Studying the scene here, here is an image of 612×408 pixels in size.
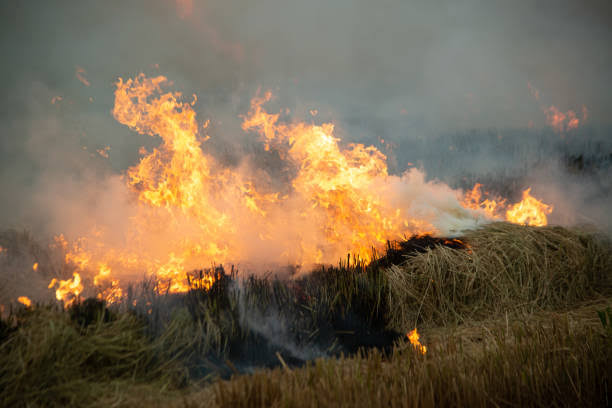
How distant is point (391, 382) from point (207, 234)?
14.4 ft

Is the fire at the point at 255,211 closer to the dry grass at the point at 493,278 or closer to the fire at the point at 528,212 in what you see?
the dry grass at the point at 493,278

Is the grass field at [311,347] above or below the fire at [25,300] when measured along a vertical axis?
below

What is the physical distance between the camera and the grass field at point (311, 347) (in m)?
1.98

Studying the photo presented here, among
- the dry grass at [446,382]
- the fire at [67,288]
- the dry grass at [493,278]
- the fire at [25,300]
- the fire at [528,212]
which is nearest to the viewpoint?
the dry grass at [446,382]

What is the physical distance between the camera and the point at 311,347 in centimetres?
319

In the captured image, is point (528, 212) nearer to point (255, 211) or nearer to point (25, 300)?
point (255, 211)

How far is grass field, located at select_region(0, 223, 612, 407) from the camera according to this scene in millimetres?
1983

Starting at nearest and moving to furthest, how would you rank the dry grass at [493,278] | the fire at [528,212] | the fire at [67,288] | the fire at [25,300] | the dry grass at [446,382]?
the dry grass at [446,382]
the fire at [25,300]
the fire at [67,288]
the dry grass at [493,278]
the fire at [528,212]

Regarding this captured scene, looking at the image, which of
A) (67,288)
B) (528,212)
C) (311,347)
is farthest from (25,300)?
(528,212)

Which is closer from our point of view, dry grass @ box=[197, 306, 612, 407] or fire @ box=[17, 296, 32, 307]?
dry grass @ box=[197, 306, 612, 407]

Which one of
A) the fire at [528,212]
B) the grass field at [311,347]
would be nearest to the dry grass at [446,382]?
the grass field at [311,347]

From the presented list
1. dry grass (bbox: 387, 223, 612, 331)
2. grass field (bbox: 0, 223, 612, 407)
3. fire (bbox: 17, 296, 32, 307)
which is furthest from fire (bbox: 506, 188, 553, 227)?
fire (bbox: 17, 296, 32, 307)

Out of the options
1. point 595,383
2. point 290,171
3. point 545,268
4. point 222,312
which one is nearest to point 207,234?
point 290,171

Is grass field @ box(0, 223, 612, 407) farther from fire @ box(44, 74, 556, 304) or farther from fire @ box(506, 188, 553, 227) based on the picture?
fire @ box(506, 188, 553, 227)
